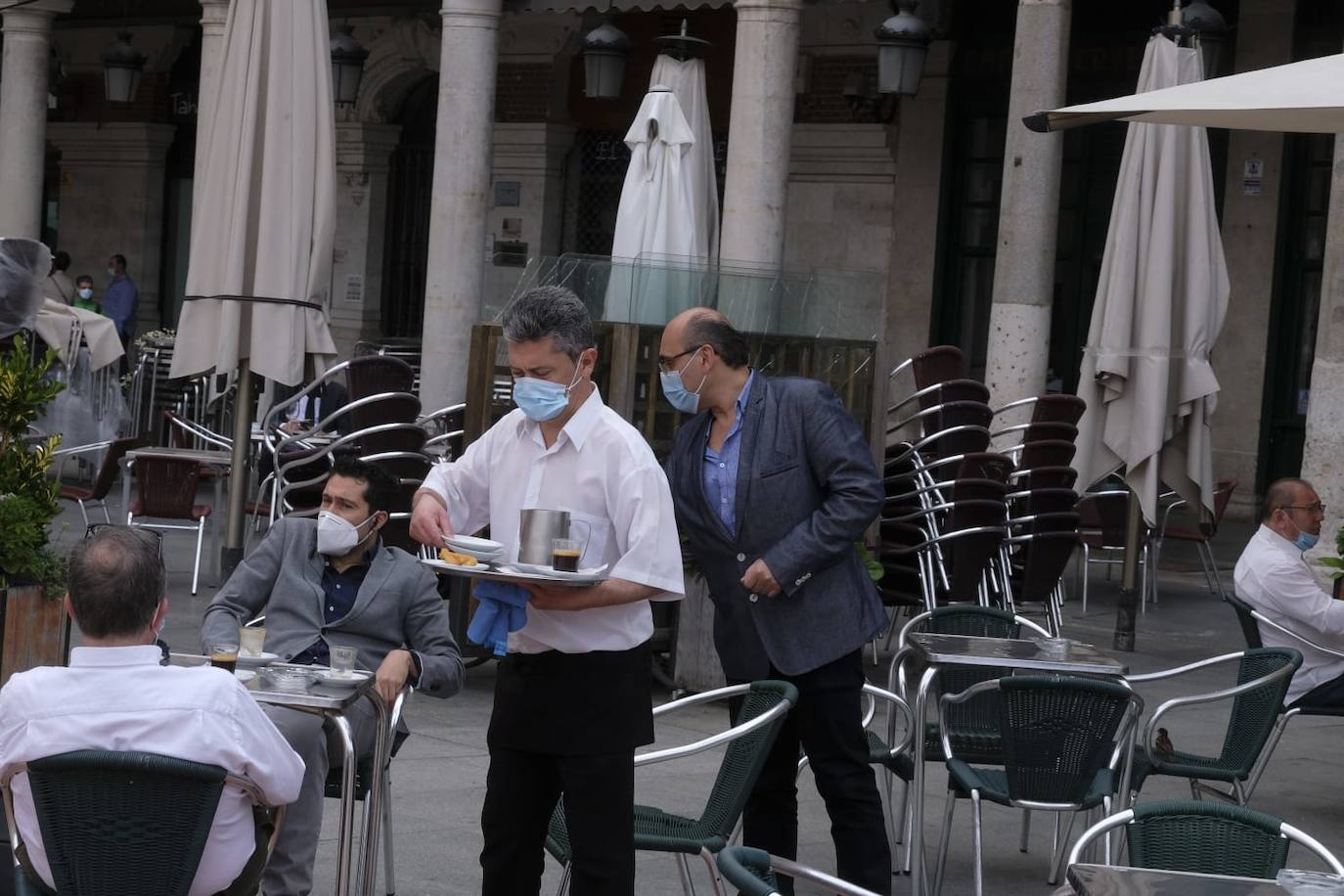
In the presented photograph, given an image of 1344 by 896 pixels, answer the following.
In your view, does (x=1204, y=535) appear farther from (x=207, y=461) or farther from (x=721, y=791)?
(x=721, y=791)

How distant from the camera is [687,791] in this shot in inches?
259

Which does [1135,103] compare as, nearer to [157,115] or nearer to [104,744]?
[104,744]

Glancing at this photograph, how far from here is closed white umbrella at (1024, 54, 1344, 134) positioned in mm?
5734

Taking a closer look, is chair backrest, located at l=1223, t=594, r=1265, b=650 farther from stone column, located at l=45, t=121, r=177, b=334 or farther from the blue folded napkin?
stone column, located at l=45, t=121, r=177, b=334

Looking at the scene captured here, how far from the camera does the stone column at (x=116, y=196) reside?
22.3 metres

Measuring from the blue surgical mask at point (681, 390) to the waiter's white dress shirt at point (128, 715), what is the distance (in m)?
1.74

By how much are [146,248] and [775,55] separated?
1164cm

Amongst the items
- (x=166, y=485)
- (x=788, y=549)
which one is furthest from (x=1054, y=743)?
(x=166, y=485)

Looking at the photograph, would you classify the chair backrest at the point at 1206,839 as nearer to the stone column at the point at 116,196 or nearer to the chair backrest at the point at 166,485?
the chair backrest at the point at 166,485

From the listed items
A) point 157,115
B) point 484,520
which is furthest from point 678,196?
point 157,115

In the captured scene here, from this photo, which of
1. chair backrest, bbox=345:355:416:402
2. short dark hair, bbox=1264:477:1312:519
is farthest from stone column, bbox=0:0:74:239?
short dark hair, bbox=1264:477:1312:519

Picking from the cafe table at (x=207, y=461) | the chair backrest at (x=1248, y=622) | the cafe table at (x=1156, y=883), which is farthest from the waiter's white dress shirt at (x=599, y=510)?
the cafe table at (x=207, y=461)

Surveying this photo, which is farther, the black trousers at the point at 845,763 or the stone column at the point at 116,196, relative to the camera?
the stone column at the point at 116,196

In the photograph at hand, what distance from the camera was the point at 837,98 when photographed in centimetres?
1744
